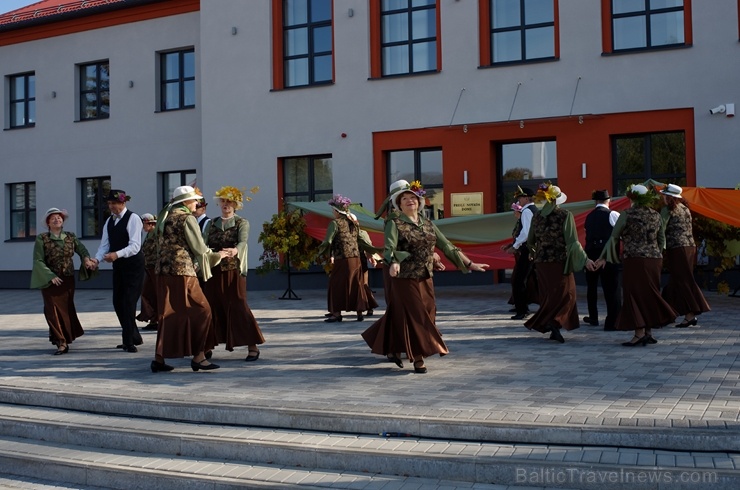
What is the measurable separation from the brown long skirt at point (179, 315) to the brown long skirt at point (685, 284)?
663cm

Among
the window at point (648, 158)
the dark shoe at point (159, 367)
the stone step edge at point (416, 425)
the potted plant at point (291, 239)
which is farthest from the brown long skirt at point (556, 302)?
the window at point (648, 158)

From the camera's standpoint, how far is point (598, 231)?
12828 mm

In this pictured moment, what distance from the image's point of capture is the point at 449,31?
2097cm

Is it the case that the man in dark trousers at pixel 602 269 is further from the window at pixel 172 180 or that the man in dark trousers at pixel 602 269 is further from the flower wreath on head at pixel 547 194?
the window at pixel 172 180

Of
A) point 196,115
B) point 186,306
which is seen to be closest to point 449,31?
point 196,115

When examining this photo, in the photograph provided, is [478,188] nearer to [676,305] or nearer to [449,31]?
[449,31]

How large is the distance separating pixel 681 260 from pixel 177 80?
17.8 metres

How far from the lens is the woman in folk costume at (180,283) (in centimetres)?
929

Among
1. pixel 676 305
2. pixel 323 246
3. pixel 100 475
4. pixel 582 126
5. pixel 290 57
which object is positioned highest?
pixel 290 57

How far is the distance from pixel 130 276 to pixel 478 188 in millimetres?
11043

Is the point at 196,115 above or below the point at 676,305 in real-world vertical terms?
above

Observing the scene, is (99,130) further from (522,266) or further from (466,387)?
(466,387)

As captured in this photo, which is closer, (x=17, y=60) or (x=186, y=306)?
(x=186, y=306)

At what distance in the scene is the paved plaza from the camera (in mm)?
6383
